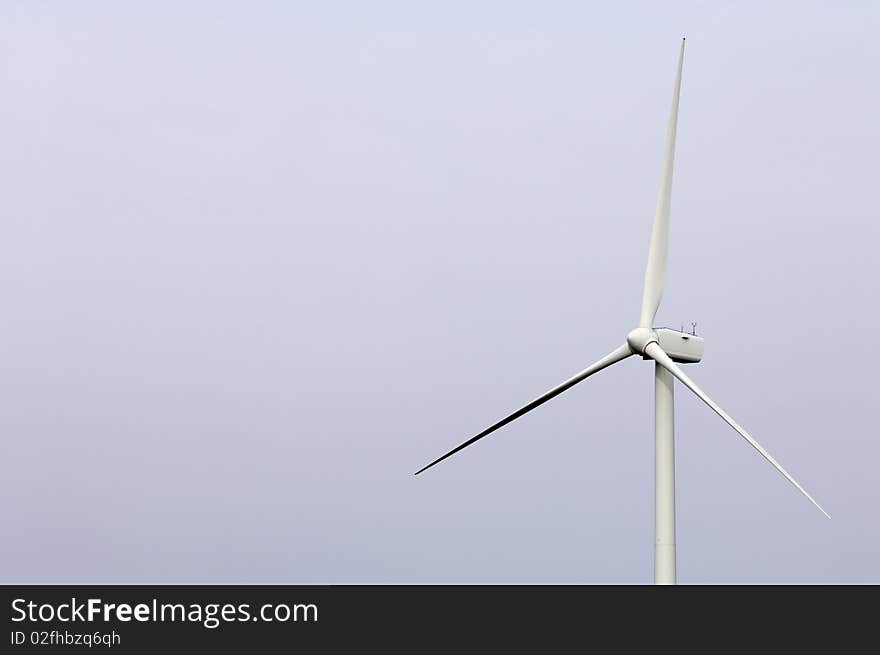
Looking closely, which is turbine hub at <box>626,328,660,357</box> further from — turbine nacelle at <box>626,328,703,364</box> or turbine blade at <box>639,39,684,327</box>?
turbine blade at <box>639,39,684,327</box>

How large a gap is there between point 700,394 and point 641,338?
2.75 metres

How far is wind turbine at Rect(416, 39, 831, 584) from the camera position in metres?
59.4

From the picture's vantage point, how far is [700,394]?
58.9 meters

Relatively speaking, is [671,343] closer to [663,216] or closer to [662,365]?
[662,365]

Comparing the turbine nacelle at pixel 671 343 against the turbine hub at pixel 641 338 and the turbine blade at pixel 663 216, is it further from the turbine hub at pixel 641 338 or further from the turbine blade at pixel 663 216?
the turbine blade at pixel 663 216

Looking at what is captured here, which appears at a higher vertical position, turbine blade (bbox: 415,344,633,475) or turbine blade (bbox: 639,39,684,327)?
turbine blade (bbox: 639,39,684,327)

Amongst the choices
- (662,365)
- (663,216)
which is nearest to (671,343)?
(662,365)

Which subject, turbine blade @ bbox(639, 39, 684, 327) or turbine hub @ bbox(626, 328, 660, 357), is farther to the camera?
turbine blade @ bbox(639, 39, 684, 327)

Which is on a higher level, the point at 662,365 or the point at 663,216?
the point at 663,216

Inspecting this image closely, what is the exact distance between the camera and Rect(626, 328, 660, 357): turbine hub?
5997cm
